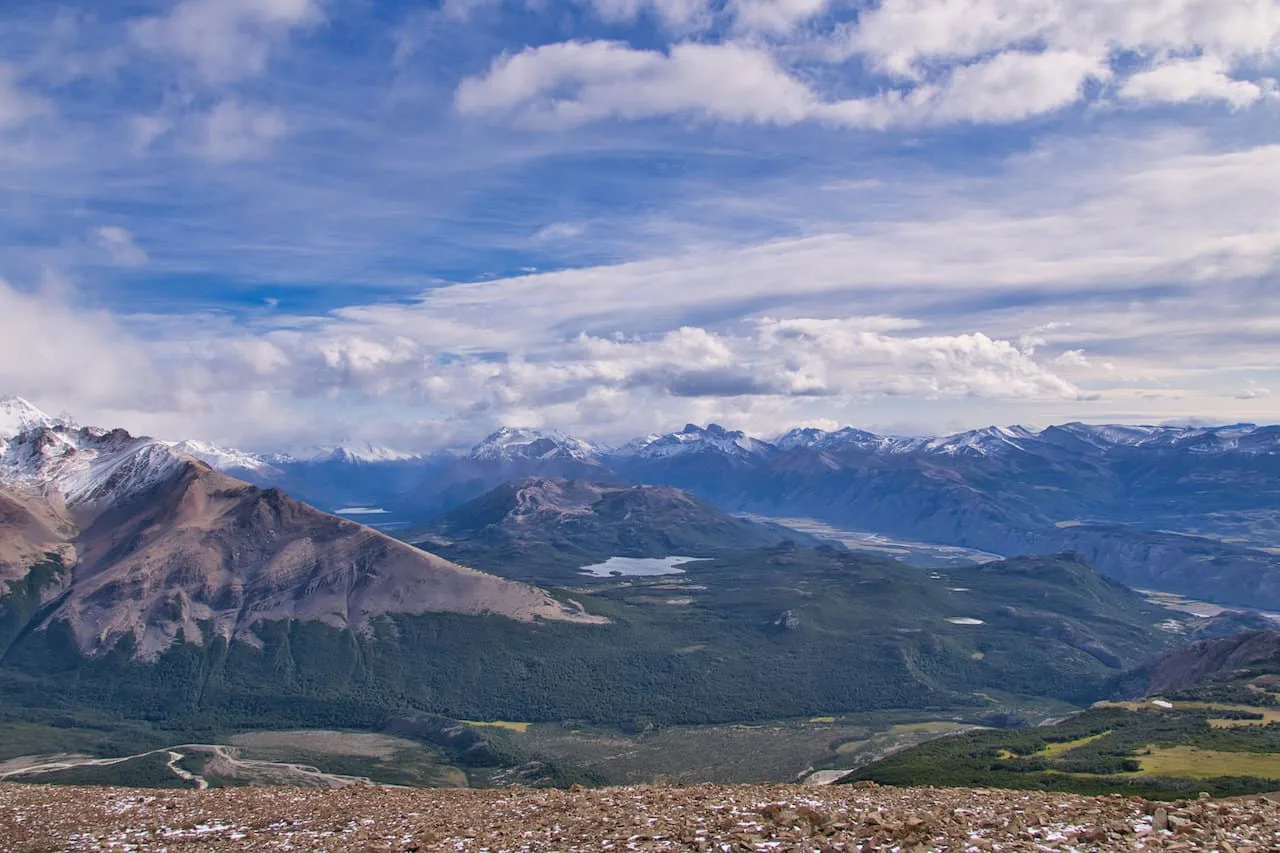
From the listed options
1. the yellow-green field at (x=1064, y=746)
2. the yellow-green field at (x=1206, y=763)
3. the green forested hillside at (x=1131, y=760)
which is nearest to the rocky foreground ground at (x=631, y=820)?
the green forested hillside at (x=1131, y=760)

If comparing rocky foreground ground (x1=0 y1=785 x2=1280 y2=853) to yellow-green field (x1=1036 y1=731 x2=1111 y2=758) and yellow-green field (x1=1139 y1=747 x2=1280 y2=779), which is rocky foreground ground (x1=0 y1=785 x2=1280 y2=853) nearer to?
yellow-green field (x1=1139 y1=747 x2=1280 y2=779)

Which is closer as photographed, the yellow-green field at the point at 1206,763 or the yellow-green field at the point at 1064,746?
the yellow-green field at the point at 1206,763

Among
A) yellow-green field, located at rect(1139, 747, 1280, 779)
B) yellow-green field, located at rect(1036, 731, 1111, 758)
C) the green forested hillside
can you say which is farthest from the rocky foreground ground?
yellow-green field, located at rect(1036, 731, 1111, 758)

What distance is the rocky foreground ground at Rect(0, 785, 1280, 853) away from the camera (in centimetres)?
4456

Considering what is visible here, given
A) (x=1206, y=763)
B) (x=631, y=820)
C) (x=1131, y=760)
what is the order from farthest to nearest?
1. (x=1131, y=760)
2. (x=1206, y=763)
3. (x=631, y=820)

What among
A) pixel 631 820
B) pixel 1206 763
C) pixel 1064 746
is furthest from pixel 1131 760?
pixel 631 820

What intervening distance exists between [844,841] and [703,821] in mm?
10298

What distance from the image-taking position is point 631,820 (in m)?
53.8

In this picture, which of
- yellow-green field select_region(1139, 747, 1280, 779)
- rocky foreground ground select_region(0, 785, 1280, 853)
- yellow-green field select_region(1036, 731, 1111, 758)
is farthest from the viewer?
yellow-green field select_region(1036, 731, 1111, 758)

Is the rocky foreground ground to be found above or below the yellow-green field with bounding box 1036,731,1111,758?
above

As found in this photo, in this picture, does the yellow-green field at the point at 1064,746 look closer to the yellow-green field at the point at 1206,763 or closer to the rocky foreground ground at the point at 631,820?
the yellow-green field at the point at 1206,763

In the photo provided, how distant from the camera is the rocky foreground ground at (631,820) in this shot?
146ft

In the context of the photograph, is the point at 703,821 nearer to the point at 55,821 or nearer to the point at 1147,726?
the point at 55,821

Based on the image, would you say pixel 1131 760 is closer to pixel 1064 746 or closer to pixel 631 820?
pixel 1064 746
